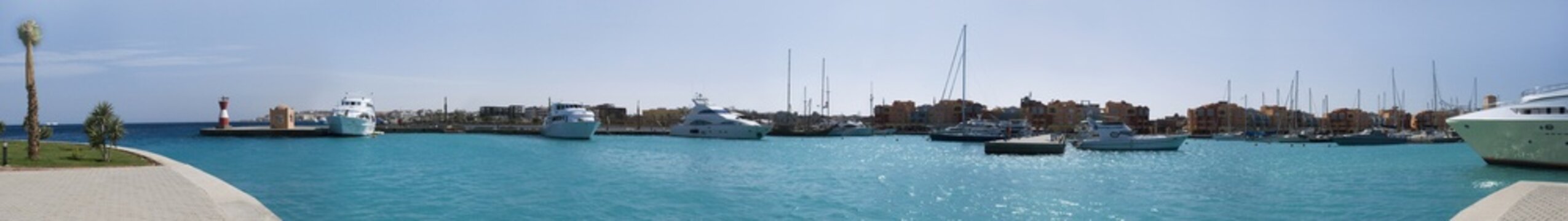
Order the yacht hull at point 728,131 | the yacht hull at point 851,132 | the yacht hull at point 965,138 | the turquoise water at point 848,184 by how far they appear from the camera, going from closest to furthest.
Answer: the turquoise water at point 848,184, the yacht hull at point 965,138, the yacht hull at point 728,131, the yacht hull at point 851,132

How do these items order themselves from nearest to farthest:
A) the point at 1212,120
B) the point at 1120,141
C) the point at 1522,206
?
the point at 1522,206 → the point at 1120,141 → the point at 1212,120

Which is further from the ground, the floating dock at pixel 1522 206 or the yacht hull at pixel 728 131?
the yacht hull at pixel 728 131

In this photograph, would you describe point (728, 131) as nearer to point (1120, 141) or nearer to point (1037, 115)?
point (1120, 141)

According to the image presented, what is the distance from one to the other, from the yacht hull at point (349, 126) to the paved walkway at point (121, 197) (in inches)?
2772

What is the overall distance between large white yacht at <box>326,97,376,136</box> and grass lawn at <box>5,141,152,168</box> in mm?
54228

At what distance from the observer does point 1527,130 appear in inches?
1463

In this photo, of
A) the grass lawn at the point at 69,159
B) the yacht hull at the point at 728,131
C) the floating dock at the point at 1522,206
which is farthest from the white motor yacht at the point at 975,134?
Answer: the grass lawn at the point at 69,159

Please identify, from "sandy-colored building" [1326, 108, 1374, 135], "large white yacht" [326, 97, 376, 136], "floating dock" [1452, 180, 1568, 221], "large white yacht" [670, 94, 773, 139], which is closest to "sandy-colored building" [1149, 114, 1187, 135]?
"sandy-colored building" [1326, 108, 1374, 135]

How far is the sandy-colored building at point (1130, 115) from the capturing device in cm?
14938

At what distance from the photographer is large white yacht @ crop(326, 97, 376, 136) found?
8988cm

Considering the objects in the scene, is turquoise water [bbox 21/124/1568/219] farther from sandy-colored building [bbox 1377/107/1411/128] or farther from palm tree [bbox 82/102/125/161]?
sandy-colored building [bbox 1377/107/1411/128]

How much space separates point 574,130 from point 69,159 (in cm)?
6176

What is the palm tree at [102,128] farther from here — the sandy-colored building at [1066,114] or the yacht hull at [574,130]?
the sandy-colored building at [1066,114]

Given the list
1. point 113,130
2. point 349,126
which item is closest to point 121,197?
point 113,130
